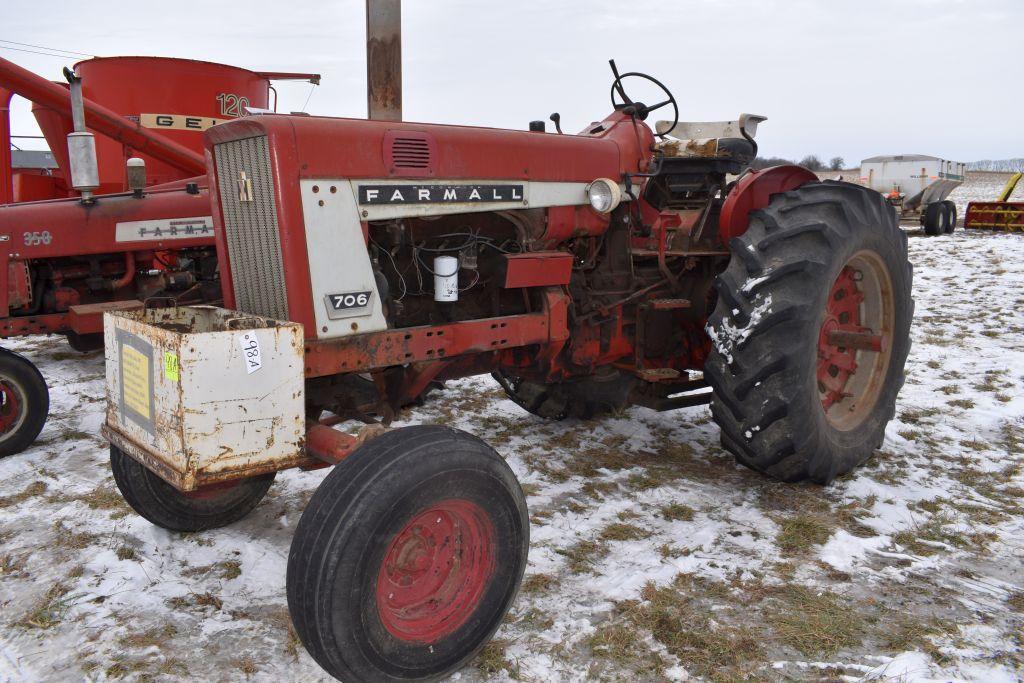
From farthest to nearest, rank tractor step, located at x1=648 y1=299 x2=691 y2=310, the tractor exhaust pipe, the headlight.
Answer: tractor step, located at x1=648 y1=299 x2=691 y2=310 < the headlight < the tractor exhaust pipe

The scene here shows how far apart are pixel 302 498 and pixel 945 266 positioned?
9.62 meters

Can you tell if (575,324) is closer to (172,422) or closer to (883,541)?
(883,541)

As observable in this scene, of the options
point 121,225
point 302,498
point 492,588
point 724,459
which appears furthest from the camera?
point 121,225

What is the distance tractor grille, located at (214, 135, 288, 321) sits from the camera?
2506 millimetres

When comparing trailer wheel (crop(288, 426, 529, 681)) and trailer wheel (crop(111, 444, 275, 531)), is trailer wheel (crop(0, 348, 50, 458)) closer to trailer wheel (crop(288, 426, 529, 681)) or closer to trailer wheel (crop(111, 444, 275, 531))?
trailer wheel (crop(111, 444, 275, 531))

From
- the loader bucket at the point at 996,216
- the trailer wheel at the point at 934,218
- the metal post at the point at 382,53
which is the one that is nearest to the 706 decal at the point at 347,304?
the metal post at the point at 382,53

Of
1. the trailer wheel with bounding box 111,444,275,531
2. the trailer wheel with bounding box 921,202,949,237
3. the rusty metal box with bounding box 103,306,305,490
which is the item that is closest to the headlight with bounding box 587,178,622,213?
the rusty metal box with bounding box 103,306,305,490

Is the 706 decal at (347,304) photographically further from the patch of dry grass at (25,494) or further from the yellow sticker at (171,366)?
the patch of dry grass at (25,494)

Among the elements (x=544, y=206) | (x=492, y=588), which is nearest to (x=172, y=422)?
(x=492, y=588)

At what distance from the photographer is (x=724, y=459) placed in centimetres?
408

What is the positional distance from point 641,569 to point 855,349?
1.82 m

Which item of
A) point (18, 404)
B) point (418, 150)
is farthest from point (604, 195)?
point (18, 404)

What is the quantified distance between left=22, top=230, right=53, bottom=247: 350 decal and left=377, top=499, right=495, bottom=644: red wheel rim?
392 cm

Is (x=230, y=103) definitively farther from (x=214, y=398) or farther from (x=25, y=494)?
(x=214, y=398)
